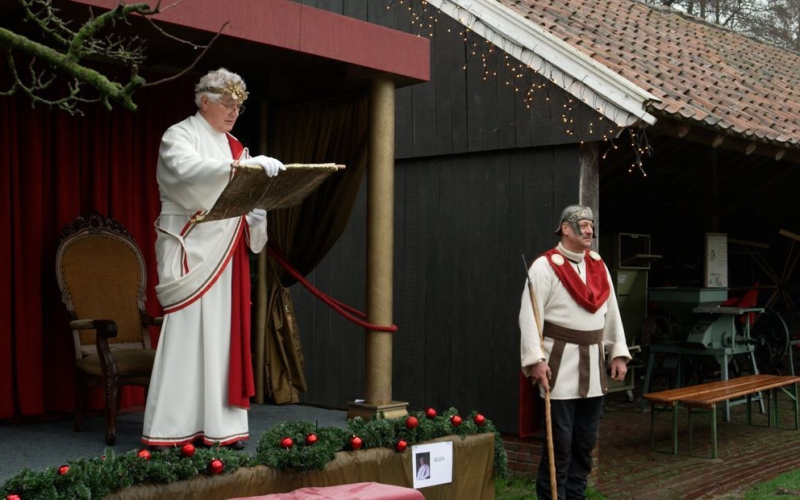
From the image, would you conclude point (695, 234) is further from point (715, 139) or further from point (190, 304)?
point (190, 304)

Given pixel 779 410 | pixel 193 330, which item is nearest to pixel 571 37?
pixel 193 330

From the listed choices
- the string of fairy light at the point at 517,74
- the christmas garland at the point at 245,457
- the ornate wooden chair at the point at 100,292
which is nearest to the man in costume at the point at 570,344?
the christmas garland at the point at 245,457

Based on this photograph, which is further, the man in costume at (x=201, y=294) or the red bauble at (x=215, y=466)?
the man in costume at (x=201, y=294)

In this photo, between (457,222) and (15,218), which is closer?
(15,218)

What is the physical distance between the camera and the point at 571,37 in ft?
24.1

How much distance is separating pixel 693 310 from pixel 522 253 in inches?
→ 116

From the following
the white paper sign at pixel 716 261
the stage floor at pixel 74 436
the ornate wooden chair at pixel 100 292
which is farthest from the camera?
the white paper sign at pixel 716 261

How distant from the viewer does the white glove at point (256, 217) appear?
4.69 metres

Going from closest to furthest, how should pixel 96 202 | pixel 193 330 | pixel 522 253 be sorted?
1. pixel 193 330
2. pixel 96 202
3. pixel 522 253

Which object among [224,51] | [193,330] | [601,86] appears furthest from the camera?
[601,86]

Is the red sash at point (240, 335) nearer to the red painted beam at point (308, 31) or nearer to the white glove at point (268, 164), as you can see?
the white glove at point (268, 164)

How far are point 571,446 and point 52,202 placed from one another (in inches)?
132

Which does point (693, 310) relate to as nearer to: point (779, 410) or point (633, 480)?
point (779, 410)

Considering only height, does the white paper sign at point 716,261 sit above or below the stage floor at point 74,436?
above
